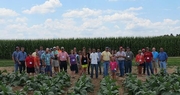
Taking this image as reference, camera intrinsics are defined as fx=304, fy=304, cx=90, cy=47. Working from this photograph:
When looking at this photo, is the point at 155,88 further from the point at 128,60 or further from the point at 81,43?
the point at 81,43

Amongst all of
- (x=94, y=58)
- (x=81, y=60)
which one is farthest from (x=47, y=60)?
(x=94, y=58)

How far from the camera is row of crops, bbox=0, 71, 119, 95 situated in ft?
37.3

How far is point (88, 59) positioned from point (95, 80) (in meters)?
1.97

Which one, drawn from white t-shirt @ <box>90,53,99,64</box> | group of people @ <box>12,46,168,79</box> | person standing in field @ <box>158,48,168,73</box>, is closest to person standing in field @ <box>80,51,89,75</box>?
group of people @ <box>12,46,168,79</box>

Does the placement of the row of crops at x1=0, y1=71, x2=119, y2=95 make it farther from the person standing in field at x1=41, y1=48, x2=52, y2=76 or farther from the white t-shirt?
the white t-shirt

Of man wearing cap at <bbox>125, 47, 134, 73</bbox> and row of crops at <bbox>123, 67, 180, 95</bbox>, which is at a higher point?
man wearing cap at <bbox>125, 47, 134, 73</bbox>

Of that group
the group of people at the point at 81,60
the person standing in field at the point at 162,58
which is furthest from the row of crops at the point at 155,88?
the person standing in field at the point at 162,58

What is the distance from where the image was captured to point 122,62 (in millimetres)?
18828

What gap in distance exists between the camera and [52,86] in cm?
1306

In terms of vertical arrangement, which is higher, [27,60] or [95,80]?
[27,60]

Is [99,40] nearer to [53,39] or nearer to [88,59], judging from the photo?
[53,39]

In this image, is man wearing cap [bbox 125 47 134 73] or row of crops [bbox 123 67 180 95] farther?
man wearing cap [bbox 125 47 134 73]

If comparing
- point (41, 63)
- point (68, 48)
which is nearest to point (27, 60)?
point (41, 63)

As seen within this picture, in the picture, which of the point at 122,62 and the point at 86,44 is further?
the point at 86,44
